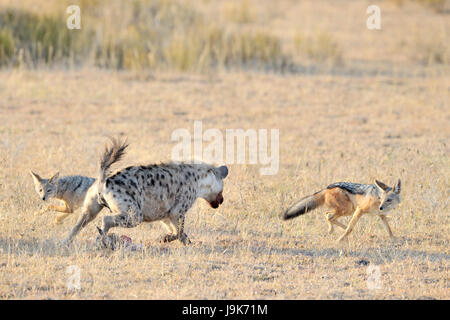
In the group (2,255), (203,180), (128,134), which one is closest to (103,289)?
(2,255)

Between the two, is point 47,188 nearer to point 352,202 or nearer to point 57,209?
point 57,209

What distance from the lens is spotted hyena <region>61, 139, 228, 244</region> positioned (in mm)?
6707

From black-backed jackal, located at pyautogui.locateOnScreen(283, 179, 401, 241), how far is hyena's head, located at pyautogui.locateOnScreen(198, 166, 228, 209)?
72 centimetres

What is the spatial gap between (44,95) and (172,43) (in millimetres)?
3721

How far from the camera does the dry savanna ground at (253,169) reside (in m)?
6.31

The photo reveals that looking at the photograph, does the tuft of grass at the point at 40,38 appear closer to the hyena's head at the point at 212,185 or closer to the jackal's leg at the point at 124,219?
the hyena's head at the point at 212,185

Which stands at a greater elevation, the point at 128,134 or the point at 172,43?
the point at 172,43

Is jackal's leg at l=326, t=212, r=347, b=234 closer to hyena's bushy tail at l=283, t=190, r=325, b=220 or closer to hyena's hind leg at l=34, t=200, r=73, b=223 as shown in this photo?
hyena's bushy tail at l=283, t=190, r=325, b=220

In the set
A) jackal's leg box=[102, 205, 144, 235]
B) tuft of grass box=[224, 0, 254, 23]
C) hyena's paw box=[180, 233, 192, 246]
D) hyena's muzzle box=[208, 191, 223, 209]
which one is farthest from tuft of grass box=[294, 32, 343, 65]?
jackal's leg box=[102, 205, 144, 235]

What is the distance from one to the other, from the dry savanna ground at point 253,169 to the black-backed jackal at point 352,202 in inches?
8.5

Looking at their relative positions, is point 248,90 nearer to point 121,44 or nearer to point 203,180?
point 121,44

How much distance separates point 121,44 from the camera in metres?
16.4

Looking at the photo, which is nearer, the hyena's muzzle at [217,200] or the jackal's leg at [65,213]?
the hyena's muzzle at [217,200]

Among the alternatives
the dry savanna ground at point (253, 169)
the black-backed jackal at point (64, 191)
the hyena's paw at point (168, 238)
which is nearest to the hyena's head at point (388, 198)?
the dry savanna ground at point (253, 169)
